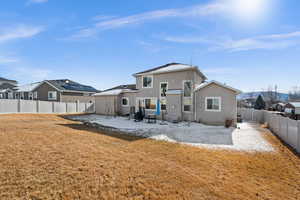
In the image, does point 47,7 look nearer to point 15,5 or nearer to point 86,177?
point 15,5

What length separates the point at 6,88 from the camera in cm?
3741

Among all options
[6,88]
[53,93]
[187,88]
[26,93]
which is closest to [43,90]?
[53,93]

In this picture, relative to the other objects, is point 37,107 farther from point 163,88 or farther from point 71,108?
point 163,88

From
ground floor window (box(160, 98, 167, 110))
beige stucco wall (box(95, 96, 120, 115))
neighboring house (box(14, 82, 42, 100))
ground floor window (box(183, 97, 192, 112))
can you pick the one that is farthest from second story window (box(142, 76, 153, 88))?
neighboring house (box(14, 82, 42, 100))

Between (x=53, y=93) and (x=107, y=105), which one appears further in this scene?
(x=53, y=93)

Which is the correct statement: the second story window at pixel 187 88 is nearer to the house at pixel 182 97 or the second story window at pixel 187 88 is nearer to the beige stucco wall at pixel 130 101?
the house at pixel 182 97

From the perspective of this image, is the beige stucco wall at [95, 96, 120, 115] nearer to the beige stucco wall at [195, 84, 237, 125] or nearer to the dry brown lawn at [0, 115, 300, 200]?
the beige stucco wall at [195, 84, 237, 125]

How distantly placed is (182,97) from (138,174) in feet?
39.7

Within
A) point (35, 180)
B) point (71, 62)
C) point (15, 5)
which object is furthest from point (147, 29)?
point (35, 180)

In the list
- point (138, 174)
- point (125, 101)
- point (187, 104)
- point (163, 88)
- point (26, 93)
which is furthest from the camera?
point (26, 93)

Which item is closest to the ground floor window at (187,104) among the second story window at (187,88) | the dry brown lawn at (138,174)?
the second story window at (187,88)

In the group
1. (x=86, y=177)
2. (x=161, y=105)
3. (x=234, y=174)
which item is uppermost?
(x=161, y=105)

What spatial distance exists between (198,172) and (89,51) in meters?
16.9

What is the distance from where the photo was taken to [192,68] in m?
14.8
